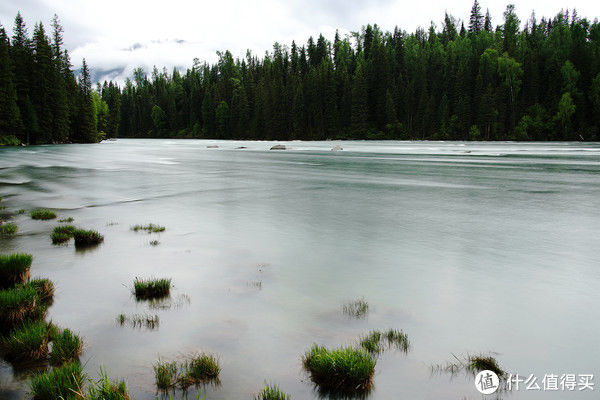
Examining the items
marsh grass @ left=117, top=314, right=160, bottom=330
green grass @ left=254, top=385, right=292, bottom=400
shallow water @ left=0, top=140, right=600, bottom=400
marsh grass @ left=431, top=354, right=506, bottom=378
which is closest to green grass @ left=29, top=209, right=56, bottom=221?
shallow water @ left=0, top=140, right=600, bottom=400

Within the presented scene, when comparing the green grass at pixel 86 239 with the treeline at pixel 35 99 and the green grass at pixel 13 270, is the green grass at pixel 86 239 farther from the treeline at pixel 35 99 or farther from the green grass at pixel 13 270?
the treeline at pixel 35 99

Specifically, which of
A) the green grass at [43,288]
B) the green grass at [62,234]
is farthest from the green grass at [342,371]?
the green grass at [62,234]

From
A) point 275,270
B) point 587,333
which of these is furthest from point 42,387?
point 587,333

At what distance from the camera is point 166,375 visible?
4.14 metres

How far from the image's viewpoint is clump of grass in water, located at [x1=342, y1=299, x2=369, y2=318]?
5.77 metres

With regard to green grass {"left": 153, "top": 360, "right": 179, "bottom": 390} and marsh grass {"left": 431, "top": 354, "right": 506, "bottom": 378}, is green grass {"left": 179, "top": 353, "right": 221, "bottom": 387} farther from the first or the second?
marsh grass {"left": 431, "top": 354, "right": 506, "bottom": 378}

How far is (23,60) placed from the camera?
85625 mm

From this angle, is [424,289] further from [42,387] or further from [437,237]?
[42,387]

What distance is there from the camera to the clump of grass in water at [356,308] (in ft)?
18.9

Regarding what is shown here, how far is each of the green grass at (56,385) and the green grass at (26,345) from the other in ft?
2.03

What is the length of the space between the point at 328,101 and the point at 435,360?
135 meters

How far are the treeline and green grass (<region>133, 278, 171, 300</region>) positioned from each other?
8065 centimetres

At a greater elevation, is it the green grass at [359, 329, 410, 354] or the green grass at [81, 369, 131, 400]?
the green grass at [81, 369, 131, 400]

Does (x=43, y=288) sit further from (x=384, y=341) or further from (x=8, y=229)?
(x=8, y=229)
